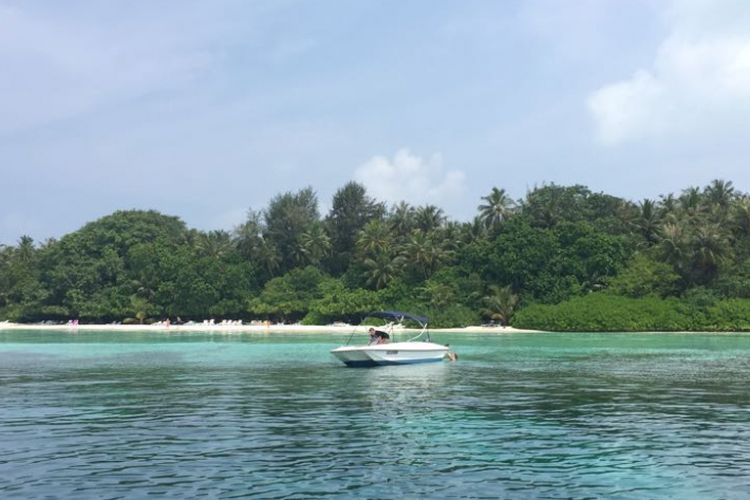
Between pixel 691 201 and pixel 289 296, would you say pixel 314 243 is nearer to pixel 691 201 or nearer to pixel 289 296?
pixel 289 296

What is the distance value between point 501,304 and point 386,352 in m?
48.3

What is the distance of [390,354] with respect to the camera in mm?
38406

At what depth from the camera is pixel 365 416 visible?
71.3 feet

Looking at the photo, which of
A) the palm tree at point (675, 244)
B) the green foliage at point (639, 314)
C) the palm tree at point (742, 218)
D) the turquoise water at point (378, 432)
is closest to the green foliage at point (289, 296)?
the green foliage at point (639, 314)

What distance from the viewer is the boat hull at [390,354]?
3719 cm

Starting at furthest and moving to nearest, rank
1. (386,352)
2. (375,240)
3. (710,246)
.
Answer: (375,240) → (710,246) → (386,352)

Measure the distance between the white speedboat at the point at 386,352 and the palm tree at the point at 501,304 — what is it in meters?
44.6

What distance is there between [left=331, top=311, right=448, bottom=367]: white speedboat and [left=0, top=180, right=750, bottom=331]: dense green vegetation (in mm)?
42468

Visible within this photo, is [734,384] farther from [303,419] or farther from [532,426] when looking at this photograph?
[303,419]

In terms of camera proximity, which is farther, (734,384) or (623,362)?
(623,362)

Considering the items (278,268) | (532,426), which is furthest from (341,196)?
(532,426)

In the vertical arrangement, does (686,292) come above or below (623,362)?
above

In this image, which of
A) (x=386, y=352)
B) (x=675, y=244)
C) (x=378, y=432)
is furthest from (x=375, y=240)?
(x=378, y=432)

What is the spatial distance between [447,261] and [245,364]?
54.4 m
